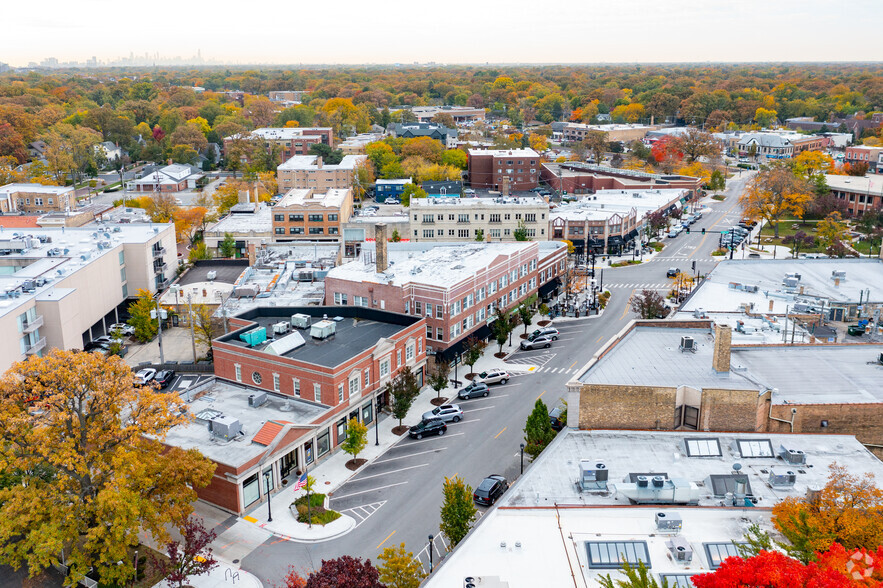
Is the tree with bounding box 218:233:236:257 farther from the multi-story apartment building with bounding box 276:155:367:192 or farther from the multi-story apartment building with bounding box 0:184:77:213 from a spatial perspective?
the multi-story apartment building with bounding box 276:155:367:192

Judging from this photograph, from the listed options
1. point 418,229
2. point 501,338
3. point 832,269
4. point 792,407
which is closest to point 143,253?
point 418,229

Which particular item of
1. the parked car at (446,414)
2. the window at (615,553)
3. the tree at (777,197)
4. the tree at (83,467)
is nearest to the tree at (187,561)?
the tree at (83,467)

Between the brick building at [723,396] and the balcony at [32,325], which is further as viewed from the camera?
the balcony at [32,325]

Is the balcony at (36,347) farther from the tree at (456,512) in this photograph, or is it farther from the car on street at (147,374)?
the tree at (456,512)

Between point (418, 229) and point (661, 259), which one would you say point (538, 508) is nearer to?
point (418, 229)

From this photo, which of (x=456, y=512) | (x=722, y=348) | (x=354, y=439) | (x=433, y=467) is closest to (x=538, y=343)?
(x=433, y=467)

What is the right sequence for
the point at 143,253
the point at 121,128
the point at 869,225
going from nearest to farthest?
1. the point at 143,253
2. the point at 869,225
3. the point at 121,128

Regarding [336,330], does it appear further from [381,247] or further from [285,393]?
[381,247]
